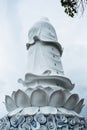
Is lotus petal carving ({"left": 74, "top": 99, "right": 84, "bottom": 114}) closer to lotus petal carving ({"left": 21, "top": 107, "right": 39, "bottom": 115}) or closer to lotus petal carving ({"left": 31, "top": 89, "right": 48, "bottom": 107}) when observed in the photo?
lotus petal carving ({"left": 31, "top": 89, "right": 48, "bottom": 107})

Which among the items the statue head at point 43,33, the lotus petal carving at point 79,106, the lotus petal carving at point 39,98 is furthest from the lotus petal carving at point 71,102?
the statue head at point 43,33

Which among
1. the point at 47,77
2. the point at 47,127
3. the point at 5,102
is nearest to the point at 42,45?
the point at 47,77

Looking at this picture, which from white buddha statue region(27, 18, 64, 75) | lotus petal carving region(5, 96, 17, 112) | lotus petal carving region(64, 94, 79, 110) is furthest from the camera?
white buddha statue region(27, 18, 64, 75)

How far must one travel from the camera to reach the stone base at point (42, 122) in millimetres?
7571

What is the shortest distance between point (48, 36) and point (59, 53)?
0.58 meters

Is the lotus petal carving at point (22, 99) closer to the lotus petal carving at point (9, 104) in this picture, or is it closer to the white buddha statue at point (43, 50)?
the lotus petal carving at point (9, 104)

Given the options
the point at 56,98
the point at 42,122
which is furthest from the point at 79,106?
the point at 42,122

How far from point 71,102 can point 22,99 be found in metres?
1.21

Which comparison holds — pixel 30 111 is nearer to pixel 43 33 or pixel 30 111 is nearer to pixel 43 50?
pixel 43 50

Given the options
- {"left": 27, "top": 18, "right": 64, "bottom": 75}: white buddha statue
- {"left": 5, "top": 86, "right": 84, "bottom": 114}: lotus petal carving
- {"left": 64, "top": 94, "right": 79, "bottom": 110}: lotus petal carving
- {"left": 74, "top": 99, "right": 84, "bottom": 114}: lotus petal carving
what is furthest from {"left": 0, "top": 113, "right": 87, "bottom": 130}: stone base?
{"left": 27, "top": 18, "right": 64, "bottom": 75}: white buddha statue

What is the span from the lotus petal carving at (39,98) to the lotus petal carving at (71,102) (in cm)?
55

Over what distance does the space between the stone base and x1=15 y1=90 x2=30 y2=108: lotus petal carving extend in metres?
0.41

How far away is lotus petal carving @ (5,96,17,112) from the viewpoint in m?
8.34

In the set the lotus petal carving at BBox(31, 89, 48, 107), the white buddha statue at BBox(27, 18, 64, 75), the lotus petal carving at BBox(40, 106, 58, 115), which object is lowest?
the lotus petal carving at BBox(40, 106, 58, 115)
